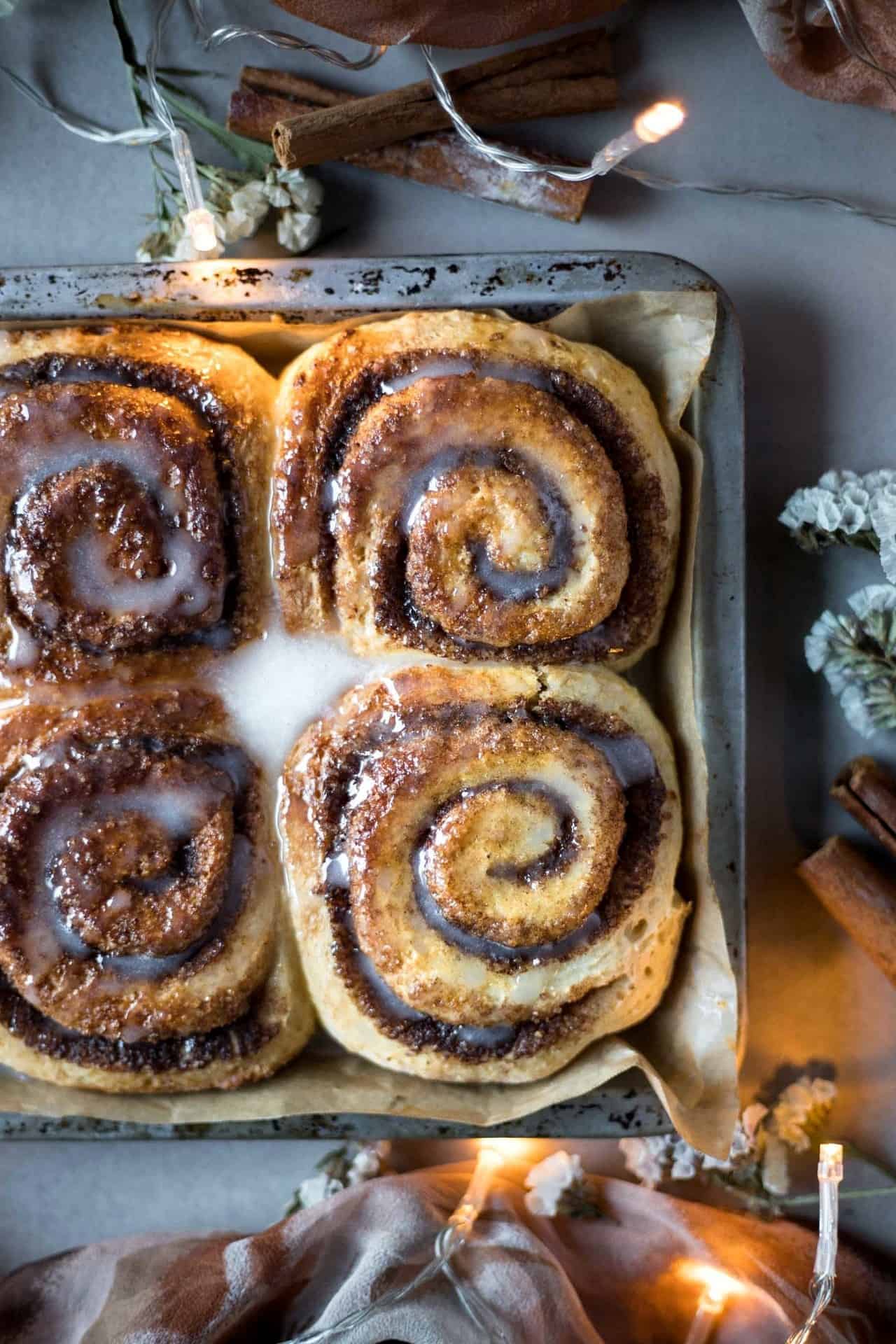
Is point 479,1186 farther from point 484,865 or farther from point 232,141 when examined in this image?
Answer: point 232,141

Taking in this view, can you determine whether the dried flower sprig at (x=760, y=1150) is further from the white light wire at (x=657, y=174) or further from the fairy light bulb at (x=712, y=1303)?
the white light wire at (x=657, y=174)

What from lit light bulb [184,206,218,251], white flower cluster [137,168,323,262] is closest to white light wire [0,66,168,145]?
white flower cluster [137,168,323,262]

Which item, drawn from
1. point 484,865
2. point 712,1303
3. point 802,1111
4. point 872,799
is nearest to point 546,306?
point 484,865

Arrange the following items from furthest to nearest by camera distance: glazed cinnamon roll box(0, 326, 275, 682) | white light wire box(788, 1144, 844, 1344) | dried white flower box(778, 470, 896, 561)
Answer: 1. dried white flower box(778, 470, 896, 561)
2. white light wire box(788, 1144, 844, 1344)
3. glazed cinnamon roll box(0, 326, 275, 682)

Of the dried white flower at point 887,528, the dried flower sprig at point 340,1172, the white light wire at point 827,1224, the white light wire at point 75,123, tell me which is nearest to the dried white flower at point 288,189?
the white light wire at point 75,123

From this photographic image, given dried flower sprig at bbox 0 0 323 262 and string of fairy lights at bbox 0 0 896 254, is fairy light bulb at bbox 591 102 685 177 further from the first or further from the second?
dried flower sprig at bbox 0 0 323 262

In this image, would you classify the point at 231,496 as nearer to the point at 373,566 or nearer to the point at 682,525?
the point at 373,566
